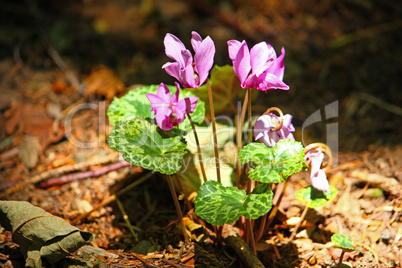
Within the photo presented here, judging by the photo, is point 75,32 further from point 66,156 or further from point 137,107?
point 137,107

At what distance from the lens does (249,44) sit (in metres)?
3.20

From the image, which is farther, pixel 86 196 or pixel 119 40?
pixel 119 40

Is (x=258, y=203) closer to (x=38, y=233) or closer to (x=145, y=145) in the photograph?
(x=145, y=145)

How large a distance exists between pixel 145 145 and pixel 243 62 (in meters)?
0.54

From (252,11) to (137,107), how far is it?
2255 mm

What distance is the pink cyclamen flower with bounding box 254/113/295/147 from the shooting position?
1521 mm

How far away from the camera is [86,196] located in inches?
81.9

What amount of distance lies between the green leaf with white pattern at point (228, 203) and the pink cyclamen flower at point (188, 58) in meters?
0.43

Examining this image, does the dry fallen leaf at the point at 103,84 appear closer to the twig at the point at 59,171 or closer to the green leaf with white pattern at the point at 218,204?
the twig at the point at 59,171

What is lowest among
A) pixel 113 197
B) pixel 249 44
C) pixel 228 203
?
pixel 113 197

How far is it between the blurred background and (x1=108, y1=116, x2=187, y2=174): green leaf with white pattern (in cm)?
119

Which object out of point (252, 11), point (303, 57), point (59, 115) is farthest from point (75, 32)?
point (303, 57)

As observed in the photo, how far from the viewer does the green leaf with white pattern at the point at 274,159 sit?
139cm

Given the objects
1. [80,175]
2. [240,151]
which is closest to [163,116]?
[240,151]
